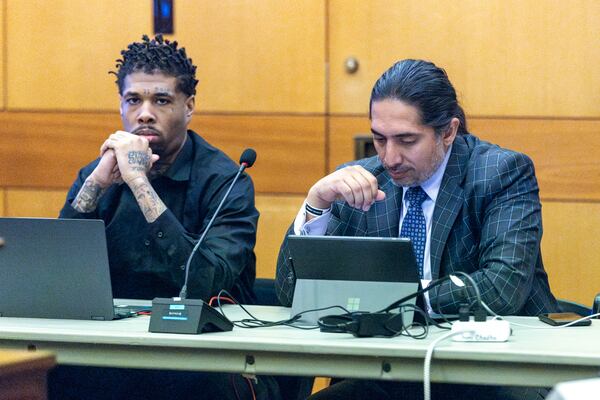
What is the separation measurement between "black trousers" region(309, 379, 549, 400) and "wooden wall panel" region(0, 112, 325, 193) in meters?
1.88

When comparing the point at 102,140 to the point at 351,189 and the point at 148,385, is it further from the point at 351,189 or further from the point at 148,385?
the point at 351,189

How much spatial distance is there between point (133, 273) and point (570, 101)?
2.06m

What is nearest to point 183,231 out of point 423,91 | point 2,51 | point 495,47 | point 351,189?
point 351,189

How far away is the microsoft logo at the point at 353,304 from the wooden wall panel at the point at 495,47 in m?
2.00

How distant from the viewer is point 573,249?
4.12 metres

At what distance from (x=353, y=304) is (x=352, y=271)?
0.08m

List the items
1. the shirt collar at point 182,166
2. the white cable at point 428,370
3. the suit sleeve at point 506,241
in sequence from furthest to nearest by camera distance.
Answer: the shirt collar at point 182,166
the suit sleeve at point 506,241
the white cable at point 428,370

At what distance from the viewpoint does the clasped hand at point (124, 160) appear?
2.93 metres

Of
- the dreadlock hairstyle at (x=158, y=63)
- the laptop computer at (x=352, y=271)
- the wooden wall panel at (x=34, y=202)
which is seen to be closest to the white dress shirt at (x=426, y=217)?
the laptop computer at (x=352, y=271)

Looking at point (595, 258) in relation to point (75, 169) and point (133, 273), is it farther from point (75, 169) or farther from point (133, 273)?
point (75, 169)

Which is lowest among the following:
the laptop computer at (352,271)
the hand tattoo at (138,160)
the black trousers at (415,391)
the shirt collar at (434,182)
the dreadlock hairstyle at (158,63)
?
the black trousers at (415,391)

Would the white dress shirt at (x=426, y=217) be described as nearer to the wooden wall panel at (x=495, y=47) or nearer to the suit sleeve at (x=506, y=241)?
the suit sleeve at (x=506, y=241)

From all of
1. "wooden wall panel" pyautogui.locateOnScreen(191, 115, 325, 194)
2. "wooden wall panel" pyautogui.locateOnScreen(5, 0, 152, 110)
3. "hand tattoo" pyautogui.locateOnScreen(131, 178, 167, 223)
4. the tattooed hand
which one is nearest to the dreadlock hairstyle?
the tattooed hand

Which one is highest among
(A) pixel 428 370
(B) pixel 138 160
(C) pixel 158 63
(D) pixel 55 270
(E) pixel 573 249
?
(C) pixel 158 63
